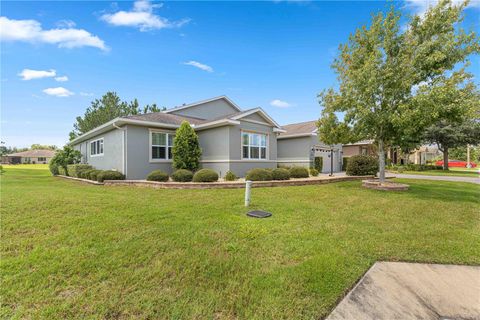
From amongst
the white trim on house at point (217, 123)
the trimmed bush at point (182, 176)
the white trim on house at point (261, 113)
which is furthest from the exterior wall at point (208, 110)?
the trimmed bush at point (182, 176)

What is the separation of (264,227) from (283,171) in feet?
25.5

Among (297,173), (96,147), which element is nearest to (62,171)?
(96,147)

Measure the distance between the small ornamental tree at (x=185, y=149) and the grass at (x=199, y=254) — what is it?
6128 millimetres

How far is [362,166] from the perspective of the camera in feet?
49.9

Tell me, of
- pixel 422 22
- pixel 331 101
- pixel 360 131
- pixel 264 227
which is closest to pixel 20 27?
pixel 264 227

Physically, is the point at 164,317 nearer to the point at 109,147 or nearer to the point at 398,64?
the point at 398,64

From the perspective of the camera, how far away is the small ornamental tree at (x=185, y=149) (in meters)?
12.6

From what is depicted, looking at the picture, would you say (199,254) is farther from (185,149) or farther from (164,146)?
(164,146)

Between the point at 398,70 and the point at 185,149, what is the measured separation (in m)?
10.6

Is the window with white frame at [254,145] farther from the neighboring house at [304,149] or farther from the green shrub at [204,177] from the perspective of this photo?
the neighboring house at [304,149]

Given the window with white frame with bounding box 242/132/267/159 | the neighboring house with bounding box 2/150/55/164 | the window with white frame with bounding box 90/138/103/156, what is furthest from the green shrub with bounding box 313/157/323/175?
the neighboring house with bounding box 2/150/55/164

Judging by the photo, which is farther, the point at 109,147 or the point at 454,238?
the point at 109,147

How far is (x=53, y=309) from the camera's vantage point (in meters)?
2.34

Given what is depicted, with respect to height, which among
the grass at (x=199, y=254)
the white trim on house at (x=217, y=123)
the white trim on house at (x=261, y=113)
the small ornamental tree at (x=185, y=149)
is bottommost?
the grass at (x=199, y=254)
